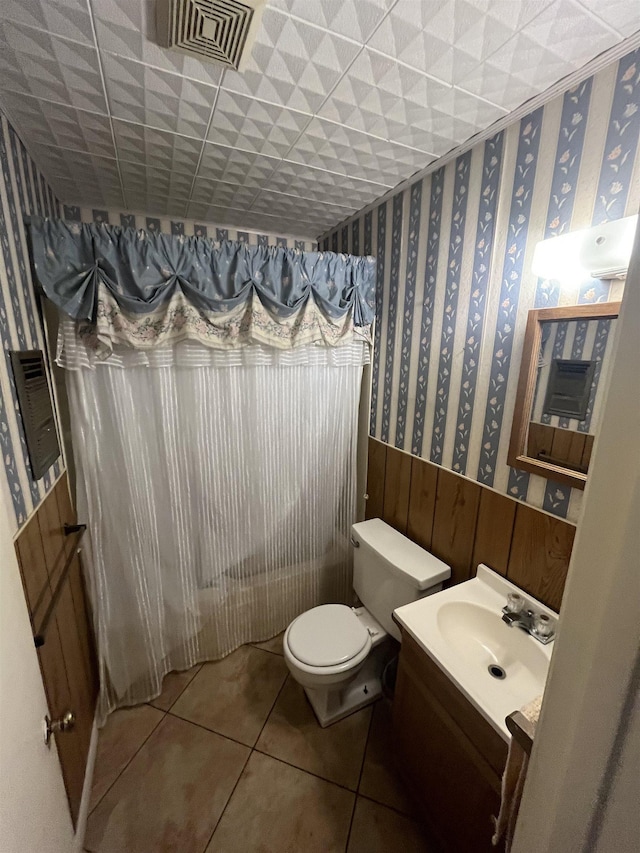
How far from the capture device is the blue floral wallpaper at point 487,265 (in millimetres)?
967

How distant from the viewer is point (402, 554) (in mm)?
1607

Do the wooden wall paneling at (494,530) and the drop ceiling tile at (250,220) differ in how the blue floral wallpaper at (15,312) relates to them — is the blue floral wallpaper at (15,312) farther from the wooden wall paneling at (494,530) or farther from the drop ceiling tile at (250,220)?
the wooden wall paneling at (494,530)

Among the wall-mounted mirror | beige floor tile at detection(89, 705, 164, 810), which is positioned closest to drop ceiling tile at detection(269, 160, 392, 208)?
the wall-mounted mirror

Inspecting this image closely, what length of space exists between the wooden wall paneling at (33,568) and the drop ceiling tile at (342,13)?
148 centimetres

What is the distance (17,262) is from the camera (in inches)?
44.2

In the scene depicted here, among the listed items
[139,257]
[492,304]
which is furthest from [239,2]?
[492,304]

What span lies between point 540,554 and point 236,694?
1.58m

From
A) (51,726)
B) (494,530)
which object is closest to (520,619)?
(494,530)

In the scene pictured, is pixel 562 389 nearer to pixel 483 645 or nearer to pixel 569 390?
pixel 569 390

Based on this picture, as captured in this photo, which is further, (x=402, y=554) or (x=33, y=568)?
A: (x=402, y=554)

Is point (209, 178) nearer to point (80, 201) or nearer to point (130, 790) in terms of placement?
point (80, 201)

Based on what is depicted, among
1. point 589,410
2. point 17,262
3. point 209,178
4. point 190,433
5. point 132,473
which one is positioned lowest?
point 132,473

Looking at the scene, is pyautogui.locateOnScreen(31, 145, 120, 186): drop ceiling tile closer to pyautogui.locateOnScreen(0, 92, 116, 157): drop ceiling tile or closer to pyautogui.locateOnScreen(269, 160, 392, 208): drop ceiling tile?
pyautogui.locateOnScreen(0, 92, 116, 157): drop ceiling tile

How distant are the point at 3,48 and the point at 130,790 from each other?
2.45m
